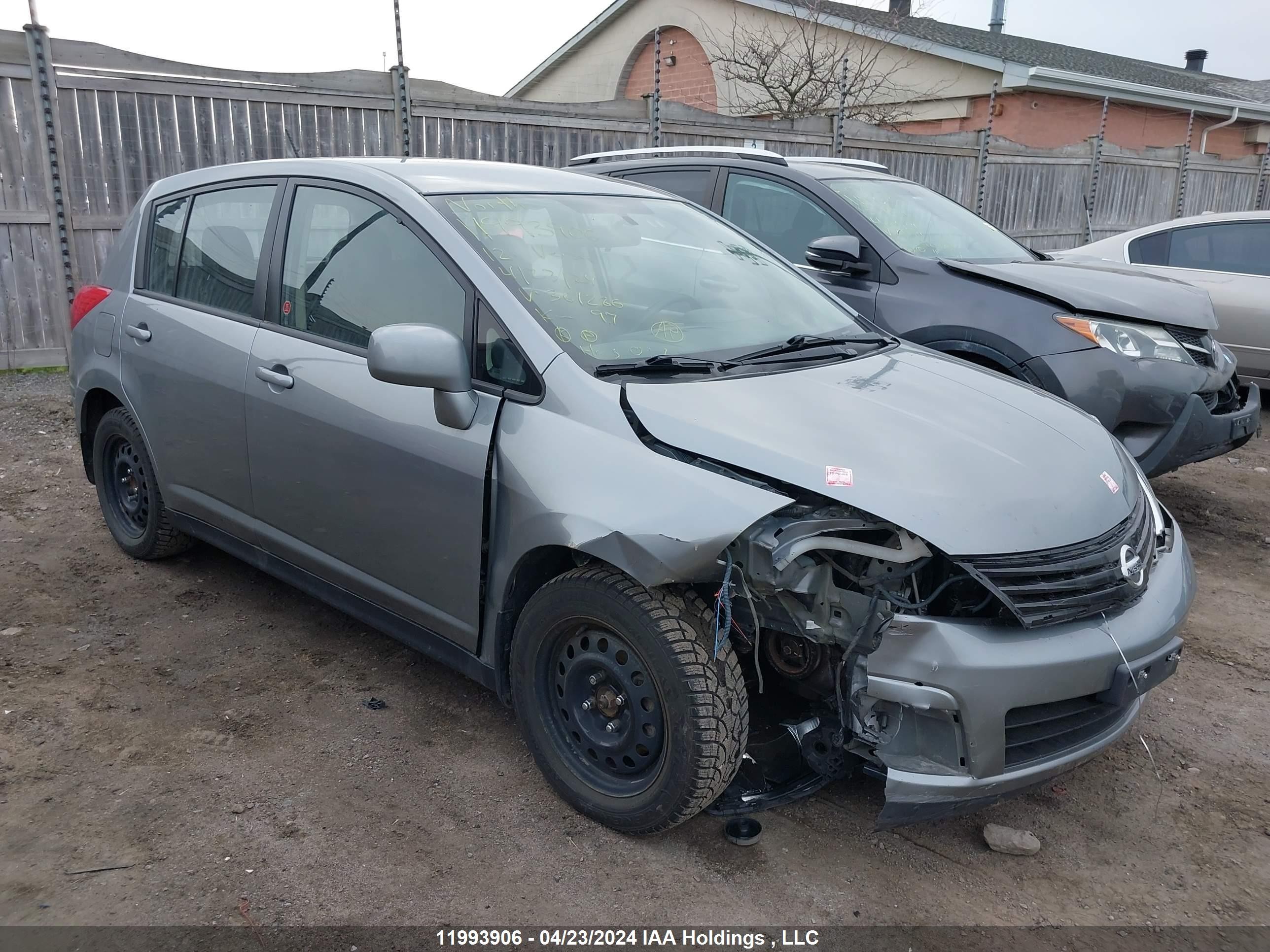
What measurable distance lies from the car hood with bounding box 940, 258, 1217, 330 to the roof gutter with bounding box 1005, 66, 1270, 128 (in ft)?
44.2

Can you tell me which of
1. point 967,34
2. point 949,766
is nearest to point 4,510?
point 949,766

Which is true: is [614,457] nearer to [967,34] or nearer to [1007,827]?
[1007,827]

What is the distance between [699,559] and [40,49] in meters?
7.29

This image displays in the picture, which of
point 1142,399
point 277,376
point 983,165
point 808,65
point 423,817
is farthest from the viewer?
point 808,65

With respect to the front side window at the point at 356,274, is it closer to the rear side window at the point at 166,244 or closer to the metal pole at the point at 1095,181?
the rear side window at the point at 166,244

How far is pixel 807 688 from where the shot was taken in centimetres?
298

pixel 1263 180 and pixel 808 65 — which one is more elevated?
pixel 808 65

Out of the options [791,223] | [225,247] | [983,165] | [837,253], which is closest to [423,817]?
[225,247]

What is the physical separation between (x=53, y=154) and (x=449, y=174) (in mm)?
5403

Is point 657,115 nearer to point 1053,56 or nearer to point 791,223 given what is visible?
point 791,223

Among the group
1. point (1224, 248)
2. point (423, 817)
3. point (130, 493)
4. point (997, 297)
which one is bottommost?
point (423, 817)

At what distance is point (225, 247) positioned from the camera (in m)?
4.03

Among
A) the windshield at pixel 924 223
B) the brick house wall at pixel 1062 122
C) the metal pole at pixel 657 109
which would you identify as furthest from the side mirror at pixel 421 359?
the brick house wall at pixel 1062 122

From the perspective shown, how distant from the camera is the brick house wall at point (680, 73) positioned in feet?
67.1
